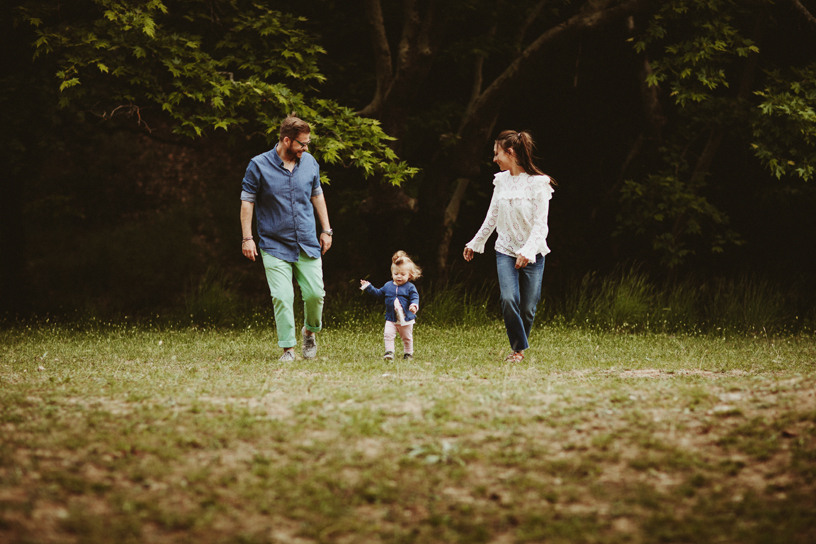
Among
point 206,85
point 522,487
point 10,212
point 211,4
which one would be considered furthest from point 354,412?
point 10,212

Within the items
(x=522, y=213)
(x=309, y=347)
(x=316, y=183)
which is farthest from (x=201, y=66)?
(x=522, y=213)

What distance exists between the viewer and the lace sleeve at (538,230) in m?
6.37

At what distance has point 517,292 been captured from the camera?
6.61m

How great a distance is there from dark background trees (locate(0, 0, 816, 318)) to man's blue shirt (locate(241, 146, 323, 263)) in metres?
2.53

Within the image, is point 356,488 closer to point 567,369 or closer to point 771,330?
point 567,369

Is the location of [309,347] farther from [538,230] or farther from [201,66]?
[201,66]

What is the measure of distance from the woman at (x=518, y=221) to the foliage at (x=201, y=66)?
309cm

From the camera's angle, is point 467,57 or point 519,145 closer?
point 519,145

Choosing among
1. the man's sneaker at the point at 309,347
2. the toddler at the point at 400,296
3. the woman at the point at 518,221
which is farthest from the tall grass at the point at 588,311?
the woman at the point at 518,221

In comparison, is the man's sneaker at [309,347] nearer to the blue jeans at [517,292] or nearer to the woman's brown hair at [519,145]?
the blue jeans at [517,292]

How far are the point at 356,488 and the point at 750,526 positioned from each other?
1.77 metres

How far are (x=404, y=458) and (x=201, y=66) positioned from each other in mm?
7132

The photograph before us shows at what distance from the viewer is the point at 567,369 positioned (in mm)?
6703

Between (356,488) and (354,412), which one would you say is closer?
(356,488)
